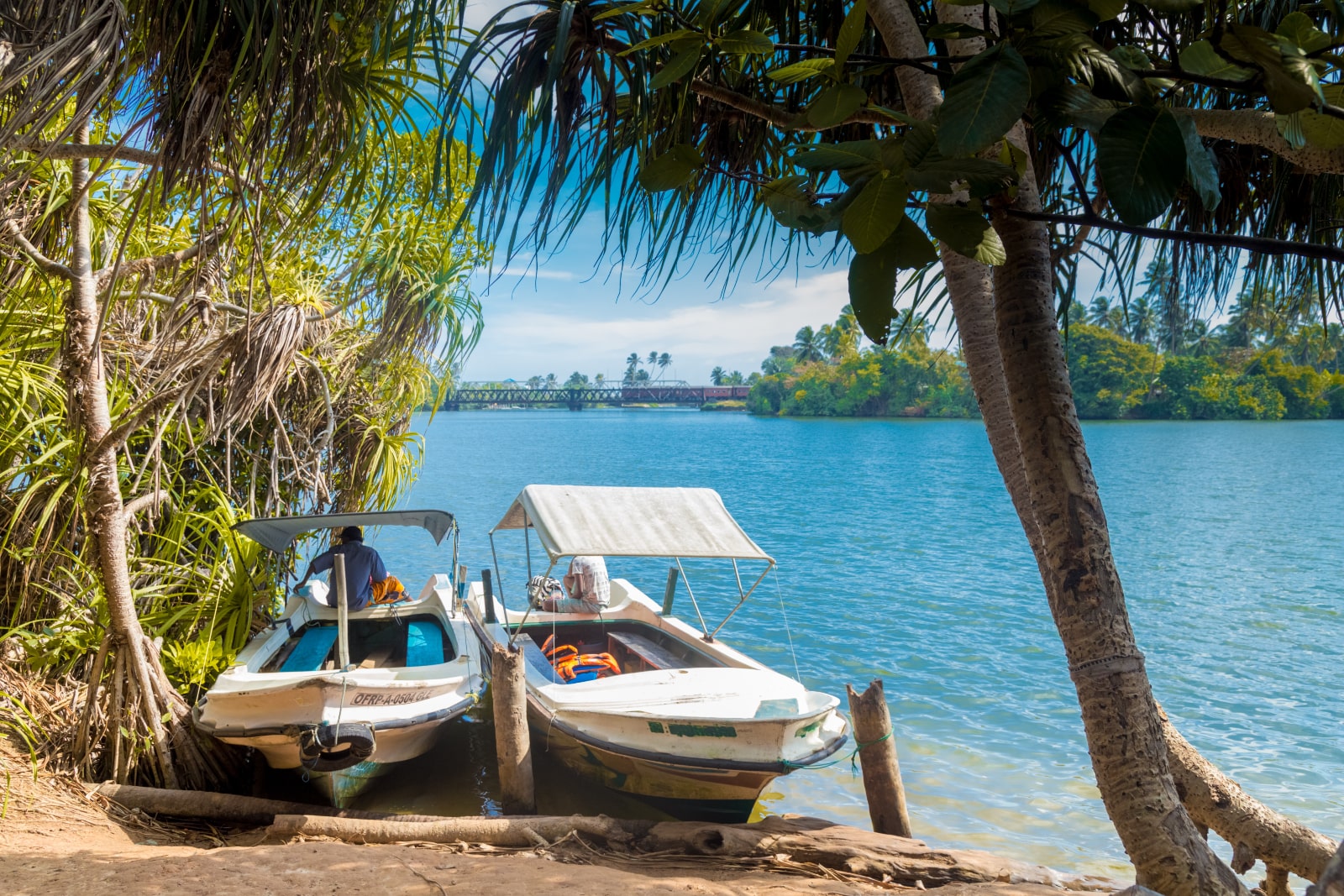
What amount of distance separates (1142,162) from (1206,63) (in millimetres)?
146

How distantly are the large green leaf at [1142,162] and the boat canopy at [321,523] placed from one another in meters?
6.44

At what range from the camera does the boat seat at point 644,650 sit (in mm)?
7086

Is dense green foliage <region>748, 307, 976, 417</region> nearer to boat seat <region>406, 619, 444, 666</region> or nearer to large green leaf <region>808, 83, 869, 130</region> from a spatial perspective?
boat seat <region>406, 619, 444, 666</region>

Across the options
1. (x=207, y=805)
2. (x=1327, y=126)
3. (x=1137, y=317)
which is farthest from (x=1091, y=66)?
(x=207, y=805)

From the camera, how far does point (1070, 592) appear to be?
1.80 metres

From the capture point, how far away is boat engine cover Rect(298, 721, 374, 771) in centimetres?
530

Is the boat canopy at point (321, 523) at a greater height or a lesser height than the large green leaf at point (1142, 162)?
lesser

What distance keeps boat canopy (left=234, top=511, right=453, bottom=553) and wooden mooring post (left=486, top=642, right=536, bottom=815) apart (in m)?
1.86

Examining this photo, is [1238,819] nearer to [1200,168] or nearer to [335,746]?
[1200,168]

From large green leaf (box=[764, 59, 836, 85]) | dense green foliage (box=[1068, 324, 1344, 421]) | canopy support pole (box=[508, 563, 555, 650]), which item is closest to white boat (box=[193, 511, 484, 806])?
canopy support pole (box=[508, 563, 555, 650])

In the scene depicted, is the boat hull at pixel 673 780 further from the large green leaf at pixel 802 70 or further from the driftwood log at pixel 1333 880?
the large green leaf at pixel 802 70

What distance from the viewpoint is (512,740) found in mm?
5625

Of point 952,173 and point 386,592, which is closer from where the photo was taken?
point 952,173

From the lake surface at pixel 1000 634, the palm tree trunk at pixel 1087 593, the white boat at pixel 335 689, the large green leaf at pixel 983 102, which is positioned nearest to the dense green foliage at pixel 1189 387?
the lake surface at pixel 1000 634
